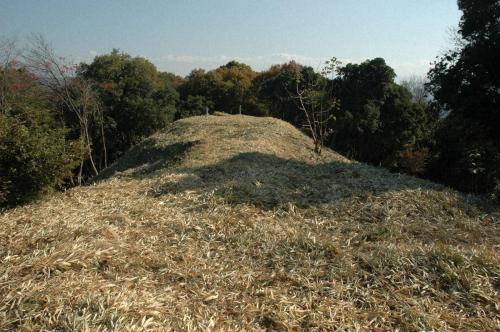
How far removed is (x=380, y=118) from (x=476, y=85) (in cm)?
1417

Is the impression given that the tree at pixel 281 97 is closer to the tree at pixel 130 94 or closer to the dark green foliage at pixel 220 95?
the dark green foliage at pixel 220 95

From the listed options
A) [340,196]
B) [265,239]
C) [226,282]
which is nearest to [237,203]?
[265,239]

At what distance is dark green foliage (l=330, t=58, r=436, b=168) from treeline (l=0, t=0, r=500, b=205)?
0.20 feet

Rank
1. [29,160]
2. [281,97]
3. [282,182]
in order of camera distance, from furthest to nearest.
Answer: [281,97] → [282,182] → [29,160]

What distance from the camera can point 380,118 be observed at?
2283cm

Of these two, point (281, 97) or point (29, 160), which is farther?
point (281, 97)

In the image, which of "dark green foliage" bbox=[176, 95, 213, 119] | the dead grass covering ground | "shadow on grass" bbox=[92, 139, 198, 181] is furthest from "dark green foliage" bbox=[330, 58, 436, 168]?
the dead grass covering ground

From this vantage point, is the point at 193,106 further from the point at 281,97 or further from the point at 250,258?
the point at 250,258

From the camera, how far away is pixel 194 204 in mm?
6508

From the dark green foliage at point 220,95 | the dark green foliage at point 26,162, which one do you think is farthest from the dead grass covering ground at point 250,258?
Result: the dark green foliage at point 220,95

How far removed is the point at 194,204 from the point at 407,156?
60.7 feet

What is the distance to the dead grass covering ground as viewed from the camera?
334 centimetres

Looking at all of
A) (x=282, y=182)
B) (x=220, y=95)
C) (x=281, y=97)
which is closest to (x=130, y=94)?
(x=220, y=95)

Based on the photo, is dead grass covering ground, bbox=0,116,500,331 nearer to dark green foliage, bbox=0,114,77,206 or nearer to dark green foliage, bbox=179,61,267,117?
dark green foliage, bbox=0,114,77,206
